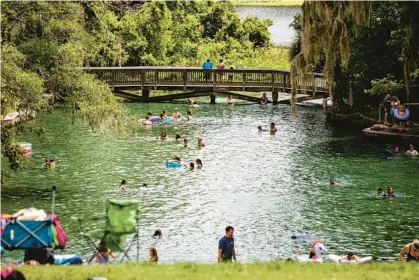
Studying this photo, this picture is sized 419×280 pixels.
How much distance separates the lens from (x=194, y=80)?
62.0 meters

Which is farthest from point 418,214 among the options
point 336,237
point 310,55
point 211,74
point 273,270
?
point 211,74

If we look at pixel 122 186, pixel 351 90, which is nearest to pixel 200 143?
pixel 122 186

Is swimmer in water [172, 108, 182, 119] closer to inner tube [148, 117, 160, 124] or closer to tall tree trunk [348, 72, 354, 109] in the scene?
inner tube [148, 117, 160, 124]

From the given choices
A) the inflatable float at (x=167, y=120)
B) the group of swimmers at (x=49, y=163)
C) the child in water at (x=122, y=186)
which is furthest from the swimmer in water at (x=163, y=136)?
the child in water at (x=122, y=186)

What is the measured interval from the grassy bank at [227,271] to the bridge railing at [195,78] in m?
42.8

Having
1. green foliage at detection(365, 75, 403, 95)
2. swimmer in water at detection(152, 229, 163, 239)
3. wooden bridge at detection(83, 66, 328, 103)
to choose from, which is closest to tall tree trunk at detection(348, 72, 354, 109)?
green foliage at detection(365, 75, 403, 95)

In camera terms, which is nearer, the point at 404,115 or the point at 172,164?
the point at 172,164

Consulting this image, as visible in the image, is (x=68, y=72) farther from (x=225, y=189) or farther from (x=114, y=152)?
(x=114, y=152)

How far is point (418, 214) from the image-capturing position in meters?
32.5

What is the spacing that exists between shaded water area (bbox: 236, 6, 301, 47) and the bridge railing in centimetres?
3796

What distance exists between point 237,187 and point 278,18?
404ft

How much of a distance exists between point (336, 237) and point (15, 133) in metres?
10.7

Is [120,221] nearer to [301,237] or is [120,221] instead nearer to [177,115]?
[301,237]

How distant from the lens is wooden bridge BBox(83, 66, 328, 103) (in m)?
61.0
